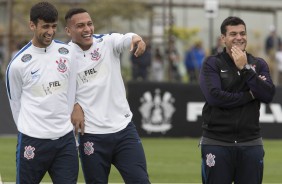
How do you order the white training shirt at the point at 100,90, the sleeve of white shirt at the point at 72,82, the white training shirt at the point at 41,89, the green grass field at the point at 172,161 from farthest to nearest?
the green grass field at the point at 172,161 → the white training shirt at the point at 100,90 → the sleeve of white shirt at the point at 72,82 → the white training shirt at the point at 41,89

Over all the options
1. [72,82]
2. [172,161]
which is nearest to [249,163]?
[72,82]

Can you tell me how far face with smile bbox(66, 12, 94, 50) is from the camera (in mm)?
9531

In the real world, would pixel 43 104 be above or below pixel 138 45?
below

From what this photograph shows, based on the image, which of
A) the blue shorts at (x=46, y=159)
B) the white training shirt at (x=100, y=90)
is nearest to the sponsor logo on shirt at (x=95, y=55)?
the white training shirt at (x=100, y=90)

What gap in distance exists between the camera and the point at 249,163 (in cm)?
904

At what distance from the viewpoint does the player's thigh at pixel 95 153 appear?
9.55 m

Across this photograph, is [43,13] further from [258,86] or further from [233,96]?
[258,86]

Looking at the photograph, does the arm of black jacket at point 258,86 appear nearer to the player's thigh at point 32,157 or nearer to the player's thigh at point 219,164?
the player's thigh at point 219,164

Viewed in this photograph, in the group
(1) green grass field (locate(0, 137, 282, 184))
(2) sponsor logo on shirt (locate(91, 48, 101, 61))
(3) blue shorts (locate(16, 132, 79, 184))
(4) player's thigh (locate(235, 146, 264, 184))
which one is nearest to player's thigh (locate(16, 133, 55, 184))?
(3) blue shorts (locate(16, 132, 79, 184))

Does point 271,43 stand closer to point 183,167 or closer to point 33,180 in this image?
point 183,167

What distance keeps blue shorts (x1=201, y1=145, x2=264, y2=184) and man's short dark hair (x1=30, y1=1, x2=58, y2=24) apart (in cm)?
191

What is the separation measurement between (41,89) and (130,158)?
1.24 meters

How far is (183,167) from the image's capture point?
53.6 feet

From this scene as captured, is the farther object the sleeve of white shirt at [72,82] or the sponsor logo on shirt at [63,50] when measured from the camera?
the sleeve of white shirt at [72,82]
